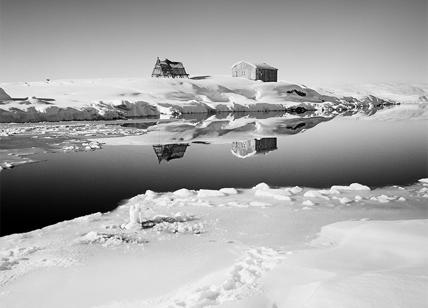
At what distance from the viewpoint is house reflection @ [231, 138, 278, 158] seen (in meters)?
19.0

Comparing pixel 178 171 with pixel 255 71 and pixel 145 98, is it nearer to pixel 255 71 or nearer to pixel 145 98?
pixel 145 98

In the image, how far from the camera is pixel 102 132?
27.6 meters

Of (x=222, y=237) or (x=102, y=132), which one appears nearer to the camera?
(x=222, y=237)

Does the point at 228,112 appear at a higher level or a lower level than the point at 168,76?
lower

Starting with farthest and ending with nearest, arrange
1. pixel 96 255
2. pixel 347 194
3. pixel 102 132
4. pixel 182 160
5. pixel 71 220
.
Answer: pixel 102 132
pixel 182 160
pixel 347 194
pixel 71 220
pixel 96 255

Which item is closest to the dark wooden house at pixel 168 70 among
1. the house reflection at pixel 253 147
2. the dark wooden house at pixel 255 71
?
the dark wooden house at pixel 255 71

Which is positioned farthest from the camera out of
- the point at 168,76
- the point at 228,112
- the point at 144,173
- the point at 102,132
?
the point at 168,76

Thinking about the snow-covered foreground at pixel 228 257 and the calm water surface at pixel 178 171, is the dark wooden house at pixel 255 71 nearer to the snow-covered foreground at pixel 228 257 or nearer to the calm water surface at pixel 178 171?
the calm water surface at pixel 178 171

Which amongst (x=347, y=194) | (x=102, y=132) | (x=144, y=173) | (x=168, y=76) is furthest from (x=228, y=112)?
(x=347, y=194)

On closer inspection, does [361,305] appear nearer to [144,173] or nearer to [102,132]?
[144,173]

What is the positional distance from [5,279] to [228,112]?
176 feet

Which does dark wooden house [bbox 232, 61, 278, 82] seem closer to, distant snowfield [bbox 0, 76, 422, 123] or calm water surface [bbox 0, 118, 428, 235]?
distant snowfield [bbox 0, 76, 422, 123]

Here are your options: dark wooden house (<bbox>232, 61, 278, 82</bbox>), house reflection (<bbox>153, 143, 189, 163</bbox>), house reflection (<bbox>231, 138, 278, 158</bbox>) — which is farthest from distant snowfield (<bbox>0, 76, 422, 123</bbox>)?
house reflection (<bbox>231, 138, 278, 158</bbox>)

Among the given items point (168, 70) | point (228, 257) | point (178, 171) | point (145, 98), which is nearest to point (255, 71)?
point (168, 70)
